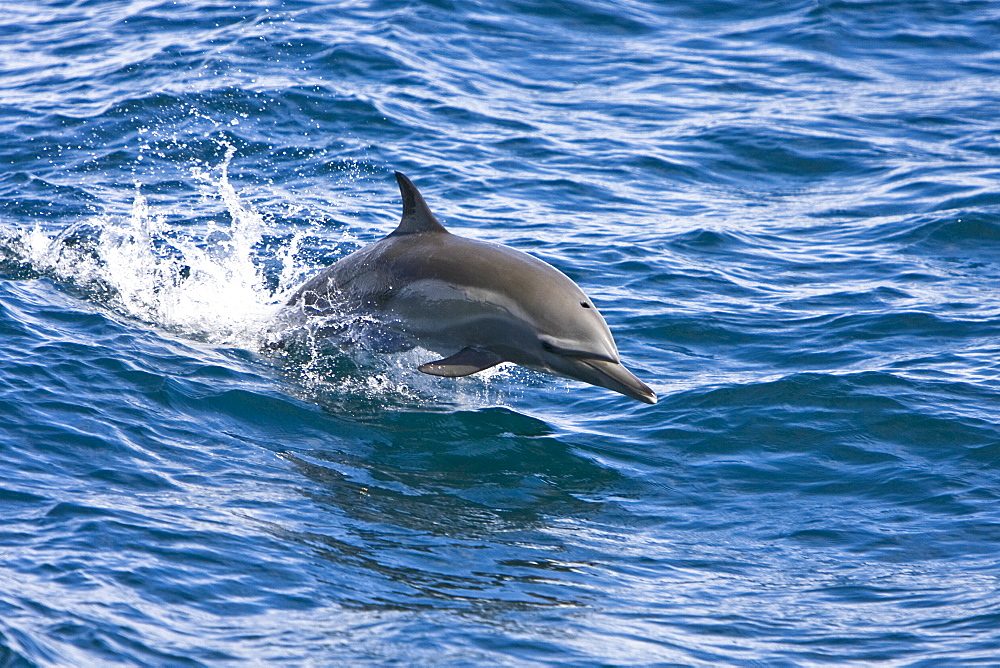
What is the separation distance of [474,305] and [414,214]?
91cm

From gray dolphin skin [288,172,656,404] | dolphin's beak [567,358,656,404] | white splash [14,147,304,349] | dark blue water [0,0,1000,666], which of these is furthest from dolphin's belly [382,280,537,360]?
white splash [14,147,304,349]

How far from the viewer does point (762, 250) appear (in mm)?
12852

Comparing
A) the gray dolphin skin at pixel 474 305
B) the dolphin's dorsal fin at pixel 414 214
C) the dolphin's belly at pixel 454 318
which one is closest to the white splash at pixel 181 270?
the gray dolphin skin at pixel 474 305

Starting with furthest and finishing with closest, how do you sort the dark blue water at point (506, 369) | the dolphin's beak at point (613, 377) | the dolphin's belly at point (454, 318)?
1. the dolphin's belly at point (454, 318)
2. the dolphin's beak at point (613, 377)
3. the dark blue water at point (506, 369)

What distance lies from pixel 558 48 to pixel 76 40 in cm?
770

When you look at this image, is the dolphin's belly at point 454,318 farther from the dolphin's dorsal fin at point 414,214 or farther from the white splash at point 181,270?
the white splash at point 181,270

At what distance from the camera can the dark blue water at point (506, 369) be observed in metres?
6.31

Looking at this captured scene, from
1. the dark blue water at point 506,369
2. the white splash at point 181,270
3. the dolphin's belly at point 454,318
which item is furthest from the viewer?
the white splash at point 181,270

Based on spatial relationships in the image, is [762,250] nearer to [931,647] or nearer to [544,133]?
[544,133]

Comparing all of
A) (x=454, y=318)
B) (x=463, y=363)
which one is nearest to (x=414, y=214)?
(x=454, y=318)

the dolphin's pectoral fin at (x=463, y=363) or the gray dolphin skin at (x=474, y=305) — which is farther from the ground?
the gray dolphin skin at (x=474, y=305)

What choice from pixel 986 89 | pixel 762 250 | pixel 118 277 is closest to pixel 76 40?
pixel 118 277

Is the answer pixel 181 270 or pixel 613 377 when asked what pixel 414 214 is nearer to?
pixel 613 377

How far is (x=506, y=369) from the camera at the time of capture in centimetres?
1027
